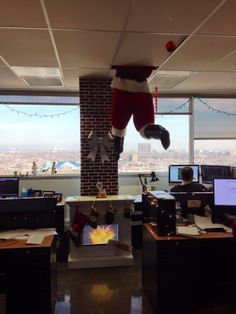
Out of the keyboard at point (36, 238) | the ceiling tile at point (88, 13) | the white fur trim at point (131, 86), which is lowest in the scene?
the keyboard at point (36, 238)

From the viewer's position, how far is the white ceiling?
2.23 metres

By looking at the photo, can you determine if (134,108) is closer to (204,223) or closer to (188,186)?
(188,186)

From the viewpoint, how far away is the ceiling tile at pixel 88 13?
215 cm

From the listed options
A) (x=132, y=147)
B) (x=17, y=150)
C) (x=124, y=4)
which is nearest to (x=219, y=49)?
(x=124, y=4)

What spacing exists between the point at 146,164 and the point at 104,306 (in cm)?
332

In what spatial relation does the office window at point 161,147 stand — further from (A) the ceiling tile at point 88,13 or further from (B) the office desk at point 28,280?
(B) the office desk at point 28,280

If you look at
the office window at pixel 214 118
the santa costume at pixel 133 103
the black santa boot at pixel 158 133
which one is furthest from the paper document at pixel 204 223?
the office window at pixel 214 118

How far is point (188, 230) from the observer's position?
2.68 m

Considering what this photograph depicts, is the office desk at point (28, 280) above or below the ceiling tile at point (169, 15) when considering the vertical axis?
below

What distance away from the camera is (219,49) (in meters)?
3.19

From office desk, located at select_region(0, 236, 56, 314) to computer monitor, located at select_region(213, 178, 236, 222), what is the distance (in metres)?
1.73

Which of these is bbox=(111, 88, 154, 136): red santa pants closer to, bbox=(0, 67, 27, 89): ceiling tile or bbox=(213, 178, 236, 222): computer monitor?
bbox=(213, 178, 236, 222): computer monitor

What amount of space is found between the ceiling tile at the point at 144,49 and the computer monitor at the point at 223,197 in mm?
1520

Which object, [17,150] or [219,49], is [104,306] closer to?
[219,49]
